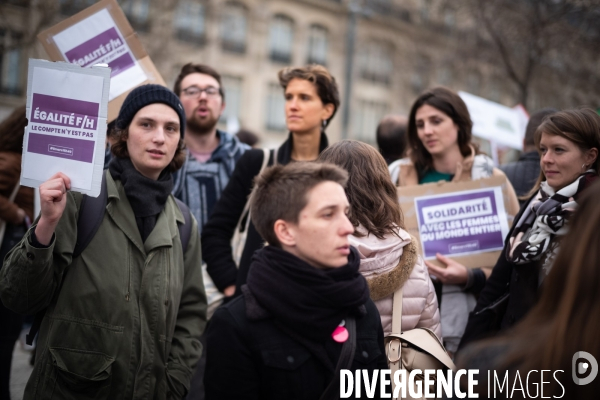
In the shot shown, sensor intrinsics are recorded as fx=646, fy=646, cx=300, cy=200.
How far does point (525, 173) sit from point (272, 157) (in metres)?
2.28

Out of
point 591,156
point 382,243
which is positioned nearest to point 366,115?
point 591,156

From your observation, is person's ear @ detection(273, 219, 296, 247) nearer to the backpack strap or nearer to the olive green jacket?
the olive green jacket

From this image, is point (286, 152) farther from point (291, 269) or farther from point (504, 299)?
point (291, 269)

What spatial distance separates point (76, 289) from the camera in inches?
115

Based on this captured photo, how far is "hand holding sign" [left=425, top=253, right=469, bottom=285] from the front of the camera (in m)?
4.02

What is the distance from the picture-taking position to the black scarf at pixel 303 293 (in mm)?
2332

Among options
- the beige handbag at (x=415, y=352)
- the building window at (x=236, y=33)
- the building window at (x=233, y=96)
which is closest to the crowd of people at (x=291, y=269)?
the beige handbag at (x=415, y=352)

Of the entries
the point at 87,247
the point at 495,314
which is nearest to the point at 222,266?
the point at 87,247

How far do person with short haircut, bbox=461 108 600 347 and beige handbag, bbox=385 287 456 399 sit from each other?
2.72ft

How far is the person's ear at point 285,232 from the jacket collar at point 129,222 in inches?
34.7

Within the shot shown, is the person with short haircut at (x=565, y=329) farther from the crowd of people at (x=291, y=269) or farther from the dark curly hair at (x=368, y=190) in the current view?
the dark curly hair at (x=368, y=190)

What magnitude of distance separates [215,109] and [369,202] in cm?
247

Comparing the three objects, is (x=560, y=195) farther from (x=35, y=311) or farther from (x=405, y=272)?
(x=35, y=311)

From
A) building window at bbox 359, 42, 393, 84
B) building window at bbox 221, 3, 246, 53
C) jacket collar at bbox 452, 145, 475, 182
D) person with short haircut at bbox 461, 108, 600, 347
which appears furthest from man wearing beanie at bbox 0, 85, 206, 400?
building window at bbox 359, 42, 393, 84
